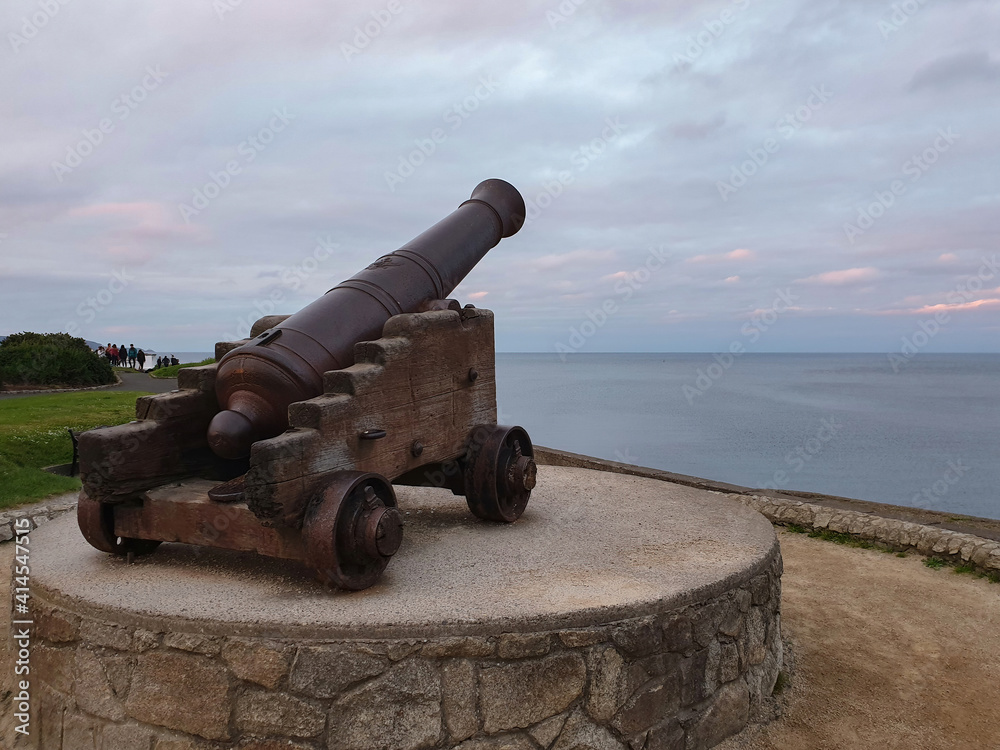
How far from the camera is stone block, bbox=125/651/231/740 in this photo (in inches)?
117

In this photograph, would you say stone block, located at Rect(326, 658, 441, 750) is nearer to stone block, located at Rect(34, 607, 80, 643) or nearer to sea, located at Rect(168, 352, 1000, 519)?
stone block, located at Rect(34, 607, 80, 643)

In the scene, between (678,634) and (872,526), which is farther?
(872,526)

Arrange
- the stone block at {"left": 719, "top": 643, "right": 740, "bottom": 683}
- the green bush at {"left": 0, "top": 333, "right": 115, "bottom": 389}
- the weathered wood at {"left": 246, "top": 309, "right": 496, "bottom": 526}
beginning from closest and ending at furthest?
the weathered wood at {"left": 246, "top": 309, "right": 496, "bottom": 526}, the stone block at {"left": 719, "top": 643, "right": 740, "bottom": 683}, the green bush at {"left": 0, "top": 333, "right": 115, "bottom": 389}

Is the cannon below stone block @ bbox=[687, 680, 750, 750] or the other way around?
the other way around

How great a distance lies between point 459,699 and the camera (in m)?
3.00

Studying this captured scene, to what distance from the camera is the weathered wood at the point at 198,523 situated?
3500 millimetres

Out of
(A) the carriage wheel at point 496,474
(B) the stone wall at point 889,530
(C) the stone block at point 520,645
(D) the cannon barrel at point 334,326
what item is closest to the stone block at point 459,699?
(C) the stone block at point 520,645

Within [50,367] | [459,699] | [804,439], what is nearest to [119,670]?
[459,699]

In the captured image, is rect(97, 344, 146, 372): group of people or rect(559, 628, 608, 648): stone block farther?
rect(97, 344, 146, 372): group of people

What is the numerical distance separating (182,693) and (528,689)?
1.33 m

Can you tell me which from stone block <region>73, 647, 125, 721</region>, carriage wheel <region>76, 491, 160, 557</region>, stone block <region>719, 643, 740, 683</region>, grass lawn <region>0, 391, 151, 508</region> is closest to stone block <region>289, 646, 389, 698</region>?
stone block <region>73, 647, 125, 721</region>

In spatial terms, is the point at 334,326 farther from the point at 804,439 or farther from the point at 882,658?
the point at 804,439

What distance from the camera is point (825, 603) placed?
5418mm

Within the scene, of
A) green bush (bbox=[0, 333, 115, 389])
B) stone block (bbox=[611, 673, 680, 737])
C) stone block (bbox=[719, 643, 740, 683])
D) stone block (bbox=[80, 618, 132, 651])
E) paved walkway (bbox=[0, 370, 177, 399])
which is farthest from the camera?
green bush (bbox=[0, 333, 115, 389])
